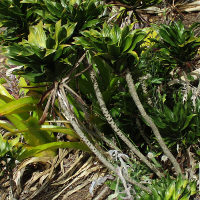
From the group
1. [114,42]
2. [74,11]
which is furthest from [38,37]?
[114,42]

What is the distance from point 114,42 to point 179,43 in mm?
554

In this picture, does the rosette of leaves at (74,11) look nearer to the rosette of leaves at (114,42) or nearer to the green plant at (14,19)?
the rosette of leaves at (114,42)

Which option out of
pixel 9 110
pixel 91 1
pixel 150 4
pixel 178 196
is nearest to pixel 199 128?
pixel 178 196

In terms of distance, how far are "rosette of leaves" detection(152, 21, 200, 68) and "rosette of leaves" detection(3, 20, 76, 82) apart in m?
0.60

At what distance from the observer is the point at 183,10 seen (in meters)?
4.51

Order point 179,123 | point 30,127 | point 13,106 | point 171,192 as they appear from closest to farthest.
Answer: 1. point 171,192
2. point 179,123
3. point 13,106
4. point 30,127

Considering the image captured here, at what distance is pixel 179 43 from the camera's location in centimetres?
173

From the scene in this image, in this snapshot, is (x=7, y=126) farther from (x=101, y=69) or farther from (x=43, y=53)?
(x=43, y=53)

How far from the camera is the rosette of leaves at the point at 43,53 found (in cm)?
136

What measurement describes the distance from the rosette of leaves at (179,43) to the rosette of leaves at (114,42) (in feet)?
1.31

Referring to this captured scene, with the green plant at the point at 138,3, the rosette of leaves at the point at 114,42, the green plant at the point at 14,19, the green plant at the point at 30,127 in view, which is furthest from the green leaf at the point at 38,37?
the green plant at the point at 30,127

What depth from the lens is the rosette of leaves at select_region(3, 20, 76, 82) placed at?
1360 mm

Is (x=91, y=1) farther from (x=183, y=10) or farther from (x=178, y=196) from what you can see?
(x=183, y=10)

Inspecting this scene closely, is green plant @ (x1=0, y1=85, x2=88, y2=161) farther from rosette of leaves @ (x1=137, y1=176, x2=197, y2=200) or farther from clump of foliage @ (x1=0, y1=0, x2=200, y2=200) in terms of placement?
rosette of leaves @ (x1=137, y1=176, x2=197, y2=200)
